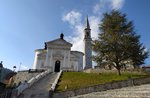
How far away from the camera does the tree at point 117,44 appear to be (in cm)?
3192

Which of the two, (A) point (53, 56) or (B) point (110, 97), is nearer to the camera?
(B) point (110, 97)

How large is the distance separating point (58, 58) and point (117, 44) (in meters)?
29.7

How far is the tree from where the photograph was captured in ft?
105

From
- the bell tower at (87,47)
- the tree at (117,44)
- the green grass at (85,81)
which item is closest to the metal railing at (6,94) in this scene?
the green grass at (85,81)

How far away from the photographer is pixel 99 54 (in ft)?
111

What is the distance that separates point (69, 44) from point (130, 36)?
31320 mm

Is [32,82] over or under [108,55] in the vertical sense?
under

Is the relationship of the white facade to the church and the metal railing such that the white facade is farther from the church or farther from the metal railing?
the metal railing

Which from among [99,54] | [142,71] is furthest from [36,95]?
[142,71]

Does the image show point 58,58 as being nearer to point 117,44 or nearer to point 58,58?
point 58,58

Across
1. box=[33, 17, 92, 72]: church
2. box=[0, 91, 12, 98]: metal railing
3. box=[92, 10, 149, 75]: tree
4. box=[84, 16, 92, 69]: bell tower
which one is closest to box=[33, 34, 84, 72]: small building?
box=[33, 17, 92, 72]: church

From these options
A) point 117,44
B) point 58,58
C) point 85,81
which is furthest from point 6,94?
point 58,58

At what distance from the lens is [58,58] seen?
2338 inches

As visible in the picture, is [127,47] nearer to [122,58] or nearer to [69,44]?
[122,58]
